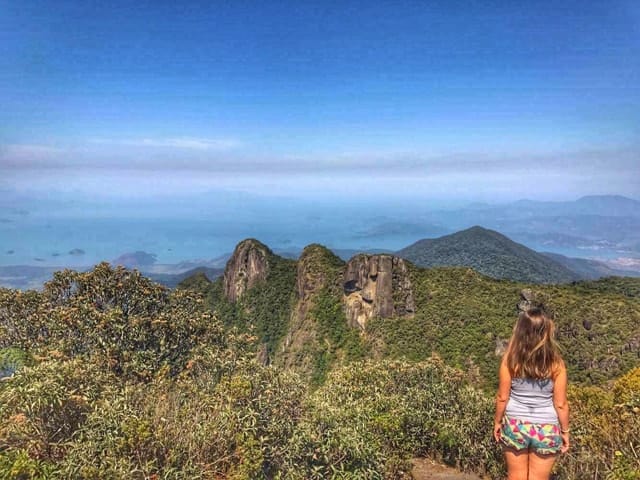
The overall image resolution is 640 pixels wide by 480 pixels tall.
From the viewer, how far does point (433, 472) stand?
1070 centimetres

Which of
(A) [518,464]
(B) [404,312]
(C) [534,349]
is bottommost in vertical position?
(B) [404,312]

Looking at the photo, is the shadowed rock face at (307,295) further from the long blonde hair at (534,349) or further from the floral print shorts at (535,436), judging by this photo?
the long blonde hair at (534,349)

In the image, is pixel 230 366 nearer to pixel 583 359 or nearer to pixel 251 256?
pixel 583 359

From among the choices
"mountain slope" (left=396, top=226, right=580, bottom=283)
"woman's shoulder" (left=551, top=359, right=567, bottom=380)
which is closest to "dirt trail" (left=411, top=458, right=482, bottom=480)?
"woman's shoulder" (left=551, top=359, right=567, bottom=380)

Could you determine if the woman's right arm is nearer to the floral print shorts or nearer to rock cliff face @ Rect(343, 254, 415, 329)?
the floral print shorts

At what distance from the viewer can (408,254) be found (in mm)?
170000

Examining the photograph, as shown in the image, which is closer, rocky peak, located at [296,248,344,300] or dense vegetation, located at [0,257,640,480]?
dense vegetation, located at [0,257,640,480]

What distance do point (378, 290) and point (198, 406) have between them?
46.1 meters

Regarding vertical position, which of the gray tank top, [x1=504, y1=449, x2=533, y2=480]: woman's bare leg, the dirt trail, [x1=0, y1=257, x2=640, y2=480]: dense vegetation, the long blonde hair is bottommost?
the dirt trail

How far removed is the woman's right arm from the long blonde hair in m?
0.09

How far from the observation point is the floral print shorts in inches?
197

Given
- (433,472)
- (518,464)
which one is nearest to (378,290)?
(433,472)

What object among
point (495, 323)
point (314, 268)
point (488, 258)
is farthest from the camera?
point (488, 258)

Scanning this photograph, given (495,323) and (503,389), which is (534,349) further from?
(495,323)
